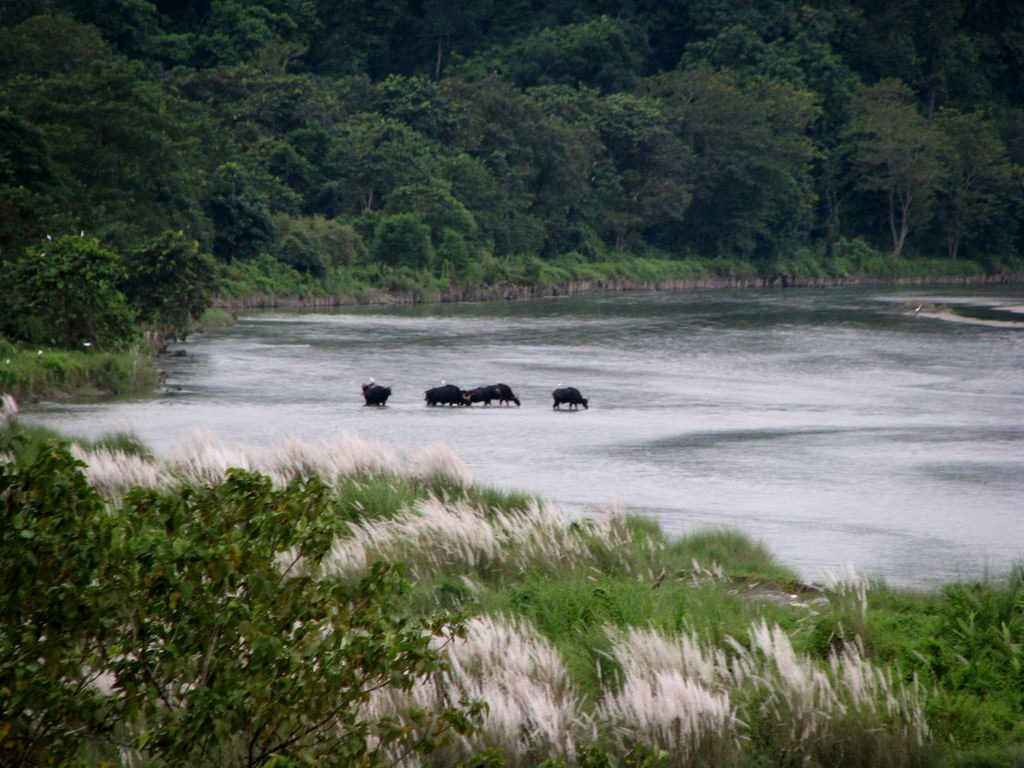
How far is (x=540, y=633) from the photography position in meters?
9.47

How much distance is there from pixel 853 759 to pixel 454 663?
224 centimetres

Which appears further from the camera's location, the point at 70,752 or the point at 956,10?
the point at 956,10

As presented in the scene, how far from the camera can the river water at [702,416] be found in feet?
54.2

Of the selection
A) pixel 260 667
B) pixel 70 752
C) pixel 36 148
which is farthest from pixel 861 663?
pixel 36 148

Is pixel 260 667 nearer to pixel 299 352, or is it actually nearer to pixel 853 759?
pixel 853 759

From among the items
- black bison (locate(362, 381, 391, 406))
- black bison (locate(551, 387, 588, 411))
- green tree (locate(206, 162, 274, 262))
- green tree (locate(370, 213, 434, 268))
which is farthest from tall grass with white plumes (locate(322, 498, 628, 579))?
green tree (locate(370, 213, 434, 268))

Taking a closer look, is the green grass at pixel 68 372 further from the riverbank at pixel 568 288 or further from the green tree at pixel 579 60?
the green tree at pixel 579 60

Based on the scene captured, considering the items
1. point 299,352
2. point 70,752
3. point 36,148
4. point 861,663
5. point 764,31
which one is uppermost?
point 764,31

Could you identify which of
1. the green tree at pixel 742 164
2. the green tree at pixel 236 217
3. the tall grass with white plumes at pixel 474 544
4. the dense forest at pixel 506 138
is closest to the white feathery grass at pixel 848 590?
the tall grass with white plumes at pixel 474 544

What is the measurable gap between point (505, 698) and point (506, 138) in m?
70.7

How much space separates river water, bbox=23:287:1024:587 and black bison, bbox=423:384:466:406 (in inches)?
15.3

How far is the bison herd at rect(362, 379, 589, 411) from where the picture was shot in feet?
91.8

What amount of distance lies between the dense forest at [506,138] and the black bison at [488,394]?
9879mm

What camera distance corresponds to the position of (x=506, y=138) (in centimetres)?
7719
